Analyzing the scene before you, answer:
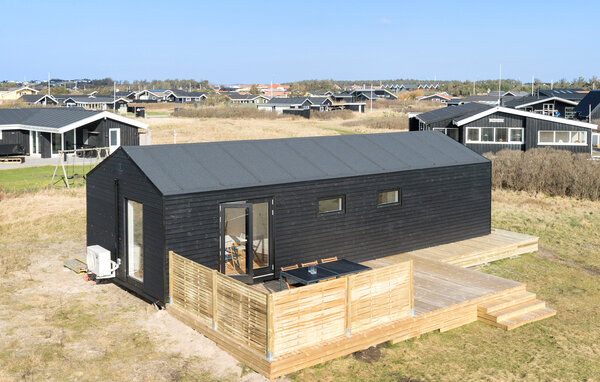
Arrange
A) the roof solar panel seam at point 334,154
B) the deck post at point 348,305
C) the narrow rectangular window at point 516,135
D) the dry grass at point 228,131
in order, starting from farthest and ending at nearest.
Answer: the dry grass at point 228,131, the narrow rectangular window at point 516,135, the roof solar panel seam at point 334,154, the deck post at point 348,305

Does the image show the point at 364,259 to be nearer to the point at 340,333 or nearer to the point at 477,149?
the point at 340,333

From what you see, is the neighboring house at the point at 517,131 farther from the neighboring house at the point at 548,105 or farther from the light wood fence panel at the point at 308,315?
the light wood fence panel at the point at 308,315

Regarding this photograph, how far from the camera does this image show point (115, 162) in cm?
1218

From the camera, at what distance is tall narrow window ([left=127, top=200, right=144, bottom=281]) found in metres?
11.5

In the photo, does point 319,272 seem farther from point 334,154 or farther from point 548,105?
point 548,105

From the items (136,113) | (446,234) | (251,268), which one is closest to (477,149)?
(446,234)

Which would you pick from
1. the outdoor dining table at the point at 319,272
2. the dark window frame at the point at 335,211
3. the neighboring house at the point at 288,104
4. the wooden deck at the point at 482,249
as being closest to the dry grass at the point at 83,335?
the outdoor dining table at the point at 319,272

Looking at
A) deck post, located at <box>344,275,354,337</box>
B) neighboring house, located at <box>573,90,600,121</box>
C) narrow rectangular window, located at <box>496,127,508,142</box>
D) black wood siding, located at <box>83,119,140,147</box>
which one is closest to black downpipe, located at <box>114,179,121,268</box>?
deck post, located at <box>344,275,354,337</box>

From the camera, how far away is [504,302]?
11.1 m

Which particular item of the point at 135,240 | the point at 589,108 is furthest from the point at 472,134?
the point at 135,240

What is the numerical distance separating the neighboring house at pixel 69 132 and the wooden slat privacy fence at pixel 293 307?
27233 mm

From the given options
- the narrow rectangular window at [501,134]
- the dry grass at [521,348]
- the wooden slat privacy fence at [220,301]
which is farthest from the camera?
the narrow rectangular window at [501,134]

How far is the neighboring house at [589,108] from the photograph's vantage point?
49688 millimetres

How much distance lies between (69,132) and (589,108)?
124 ft
